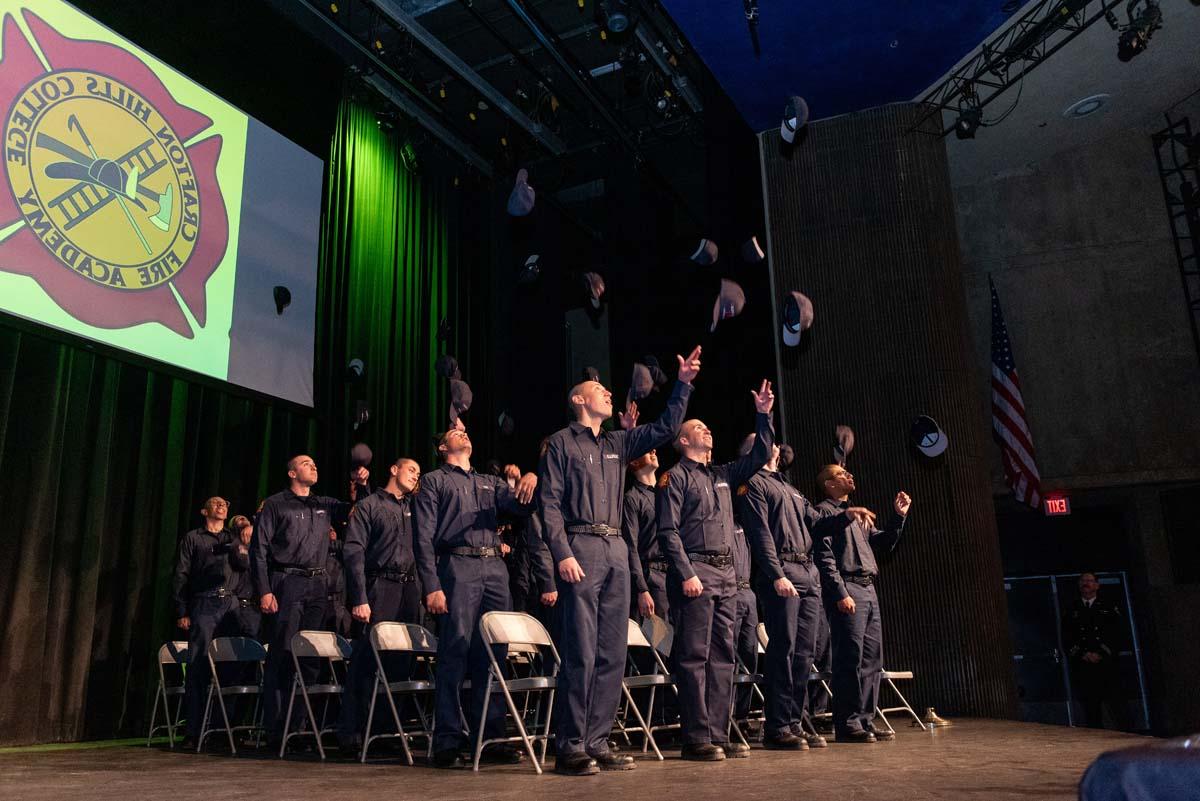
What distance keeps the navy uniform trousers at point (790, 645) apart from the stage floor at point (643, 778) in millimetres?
247

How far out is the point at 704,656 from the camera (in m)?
4.39

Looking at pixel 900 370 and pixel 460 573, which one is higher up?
pixel 900 370

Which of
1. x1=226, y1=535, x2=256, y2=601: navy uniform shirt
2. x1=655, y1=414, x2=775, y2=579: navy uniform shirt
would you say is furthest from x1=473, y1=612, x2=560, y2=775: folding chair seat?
x1=226, y1=535, x2=256, y2=601: navy uniform shirt

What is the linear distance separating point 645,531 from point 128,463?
4.40 m

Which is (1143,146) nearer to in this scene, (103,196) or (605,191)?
(605,191)

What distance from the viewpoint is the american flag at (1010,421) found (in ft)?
33.5

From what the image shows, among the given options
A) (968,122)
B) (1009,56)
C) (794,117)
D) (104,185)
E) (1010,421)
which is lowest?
(1010,421)

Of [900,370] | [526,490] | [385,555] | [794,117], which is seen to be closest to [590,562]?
[526,490]

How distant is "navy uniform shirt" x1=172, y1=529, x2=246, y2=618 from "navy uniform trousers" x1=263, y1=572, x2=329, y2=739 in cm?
125

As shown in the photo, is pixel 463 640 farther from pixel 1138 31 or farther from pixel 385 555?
pixel 1138 31

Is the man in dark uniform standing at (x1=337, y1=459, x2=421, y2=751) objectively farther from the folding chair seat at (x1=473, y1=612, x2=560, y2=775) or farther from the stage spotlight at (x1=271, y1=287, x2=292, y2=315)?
the stage spotlight at (x1=271, y1=287, x2=292, y2=315)

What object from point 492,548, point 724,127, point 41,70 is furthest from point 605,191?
point 492,548

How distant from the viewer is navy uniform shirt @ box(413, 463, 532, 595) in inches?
177

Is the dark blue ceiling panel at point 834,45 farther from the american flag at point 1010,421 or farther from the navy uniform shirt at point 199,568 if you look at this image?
the navy uniform shirt at point 199,568
